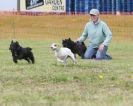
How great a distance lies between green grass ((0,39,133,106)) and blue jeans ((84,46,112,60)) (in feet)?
12.5

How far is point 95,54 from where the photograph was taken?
18.2 m

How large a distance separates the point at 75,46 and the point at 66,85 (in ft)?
23.9

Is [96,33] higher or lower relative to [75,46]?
higher

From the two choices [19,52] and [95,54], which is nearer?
[19,52]

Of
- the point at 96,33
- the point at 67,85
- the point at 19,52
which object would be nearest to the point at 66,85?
the point at 67,85

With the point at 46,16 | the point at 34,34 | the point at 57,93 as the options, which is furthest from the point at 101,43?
the point at 46,16

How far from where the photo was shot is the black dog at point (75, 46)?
57.2 ft

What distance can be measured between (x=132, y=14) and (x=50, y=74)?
2891 cm

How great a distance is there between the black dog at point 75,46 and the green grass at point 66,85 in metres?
3.81

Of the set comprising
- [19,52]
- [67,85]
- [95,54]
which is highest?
[19,52]

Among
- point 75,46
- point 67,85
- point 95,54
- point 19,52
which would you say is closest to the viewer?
point 67,85

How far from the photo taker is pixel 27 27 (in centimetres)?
3703

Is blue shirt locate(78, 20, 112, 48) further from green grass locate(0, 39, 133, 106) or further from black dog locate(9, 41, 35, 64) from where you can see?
green grass locate(0, 39, 133, 106)

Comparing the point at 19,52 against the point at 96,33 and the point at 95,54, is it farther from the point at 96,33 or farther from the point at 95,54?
the point at 95,54
